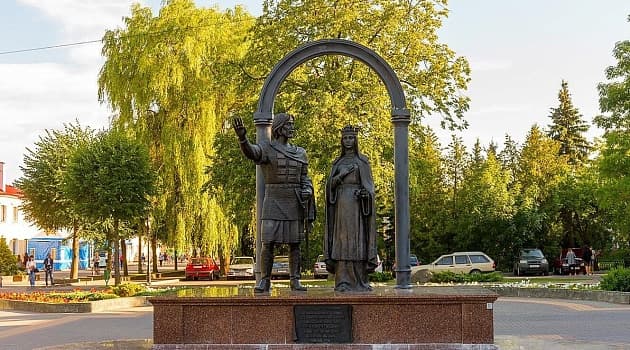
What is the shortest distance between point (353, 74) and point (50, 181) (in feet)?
56.8

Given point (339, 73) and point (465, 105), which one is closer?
point (339, 73)

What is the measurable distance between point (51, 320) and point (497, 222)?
24.7 m

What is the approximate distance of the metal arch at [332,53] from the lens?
39.4 feet

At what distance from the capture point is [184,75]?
3469 centimetres

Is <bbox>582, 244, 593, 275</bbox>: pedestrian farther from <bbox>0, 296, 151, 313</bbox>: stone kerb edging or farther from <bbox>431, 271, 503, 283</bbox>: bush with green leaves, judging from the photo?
<bbox>0, 296, 151, 313</bbox>: stone kerb edging

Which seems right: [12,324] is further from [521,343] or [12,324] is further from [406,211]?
[521,343]

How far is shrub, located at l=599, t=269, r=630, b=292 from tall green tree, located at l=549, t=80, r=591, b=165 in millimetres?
37339

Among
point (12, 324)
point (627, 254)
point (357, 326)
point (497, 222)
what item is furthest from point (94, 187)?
point (627, 254)

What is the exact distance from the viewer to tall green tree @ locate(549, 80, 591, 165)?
5866cm

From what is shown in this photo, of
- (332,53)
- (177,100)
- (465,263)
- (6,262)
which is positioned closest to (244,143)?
(332,53)

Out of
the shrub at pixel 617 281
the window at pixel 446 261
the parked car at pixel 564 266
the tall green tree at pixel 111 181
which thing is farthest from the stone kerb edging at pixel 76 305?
the parked car at pixel 564 266

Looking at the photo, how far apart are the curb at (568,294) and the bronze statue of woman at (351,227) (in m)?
11.8

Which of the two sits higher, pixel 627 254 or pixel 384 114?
pixel 384 114

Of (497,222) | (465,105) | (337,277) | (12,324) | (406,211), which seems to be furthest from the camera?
(497,222)
